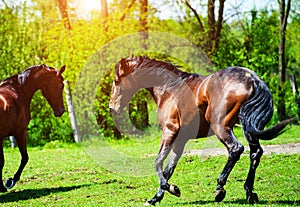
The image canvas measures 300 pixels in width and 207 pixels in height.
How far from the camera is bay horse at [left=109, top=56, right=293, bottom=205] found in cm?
633

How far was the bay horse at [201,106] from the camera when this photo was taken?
6328 mm

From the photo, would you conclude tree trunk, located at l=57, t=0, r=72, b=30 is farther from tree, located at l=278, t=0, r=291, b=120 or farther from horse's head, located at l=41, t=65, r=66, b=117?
horse's head, located at l=41, t=65, r=66, b=117

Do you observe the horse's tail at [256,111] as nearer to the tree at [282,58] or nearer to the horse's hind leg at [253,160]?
the horse's hind leg at [253,160]

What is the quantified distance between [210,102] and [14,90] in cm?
431

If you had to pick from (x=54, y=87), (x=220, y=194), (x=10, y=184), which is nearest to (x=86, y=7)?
(x=54, y=87)

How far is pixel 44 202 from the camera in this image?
8.21 m

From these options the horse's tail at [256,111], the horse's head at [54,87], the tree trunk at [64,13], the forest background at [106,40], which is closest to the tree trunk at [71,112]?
the forest background at [106,40]

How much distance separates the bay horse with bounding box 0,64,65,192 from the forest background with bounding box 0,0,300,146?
33.1 feet

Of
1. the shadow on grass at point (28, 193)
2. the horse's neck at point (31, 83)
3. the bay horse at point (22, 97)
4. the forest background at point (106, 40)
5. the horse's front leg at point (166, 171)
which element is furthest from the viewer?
the forest background at point (106, 40)

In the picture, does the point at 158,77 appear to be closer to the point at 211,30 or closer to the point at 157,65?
the point at 157,65

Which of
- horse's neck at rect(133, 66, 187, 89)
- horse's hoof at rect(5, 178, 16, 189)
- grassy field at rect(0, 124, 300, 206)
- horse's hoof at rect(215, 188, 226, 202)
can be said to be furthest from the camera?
horse's hoof at rect(5, 178, 16, 189)

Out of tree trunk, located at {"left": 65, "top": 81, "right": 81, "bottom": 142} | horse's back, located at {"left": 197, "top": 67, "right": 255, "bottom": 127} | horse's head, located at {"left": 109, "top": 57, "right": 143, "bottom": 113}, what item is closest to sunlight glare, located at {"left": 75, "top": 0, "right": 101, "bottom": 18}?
tree trunk, located at {"left": 65, "top": 81, "right": 81, "bottom": 142}

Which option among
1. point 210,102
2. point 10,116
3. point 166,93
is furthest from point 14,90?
point 210,102

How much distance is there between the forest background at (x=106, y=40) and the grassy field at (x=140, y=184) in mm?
8095
